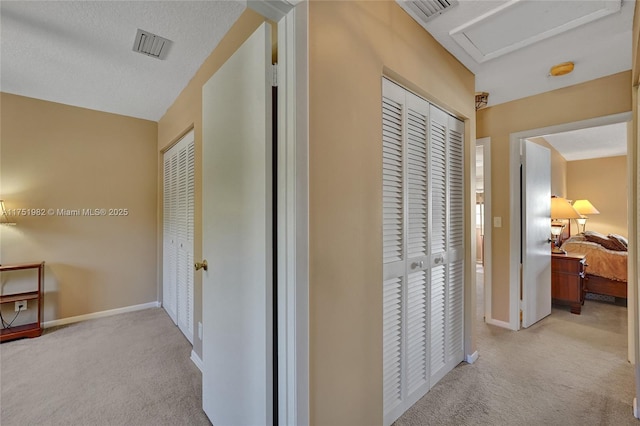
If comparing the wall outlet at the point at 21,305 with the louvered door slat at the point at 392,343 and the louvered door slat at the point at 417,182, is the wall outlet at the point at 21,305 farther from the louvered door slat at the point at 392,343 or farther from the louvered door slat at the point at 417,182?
the louvered door slat at the point at 417,182

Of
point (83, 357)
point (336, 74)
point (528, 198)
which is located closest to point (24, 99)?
point (83, 357)

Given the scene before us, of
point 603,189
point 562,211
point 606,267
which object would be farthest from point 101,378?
point 603,189

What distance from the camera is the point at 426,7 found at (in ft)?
5.05

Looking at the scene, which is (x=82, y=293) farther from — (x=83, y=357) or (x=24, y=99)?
(x=24, y=99)

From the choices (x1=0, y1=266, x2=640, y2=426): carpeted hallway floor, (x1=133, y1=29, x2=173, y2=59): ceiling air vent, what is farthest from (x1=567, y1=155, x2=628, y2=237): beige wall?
(x1=133, y1=29, x2=173, y2=59): ceiling air vent

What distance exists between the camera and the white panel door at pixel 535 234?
293cm

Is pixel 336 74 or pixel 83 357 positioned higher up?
pixel 336 74

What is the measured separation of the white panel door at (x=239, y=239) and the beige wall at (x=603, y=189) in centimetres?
761

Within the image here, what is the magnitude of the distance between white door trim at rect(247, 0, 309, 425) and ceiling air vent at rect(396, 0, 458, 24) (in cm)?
77

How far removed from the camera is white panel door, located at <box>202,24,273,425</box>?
115cm

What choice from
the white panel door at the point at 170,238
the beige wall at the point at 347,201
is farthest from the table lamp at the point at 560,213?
the white panel door at the point at 170,238

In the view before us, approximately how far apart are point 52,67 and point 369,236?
2931 millimetres

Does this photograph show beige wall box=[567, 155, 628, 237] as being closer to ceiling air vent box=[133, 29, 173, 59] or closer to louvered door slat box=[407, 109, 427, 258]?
louvered door slat box=[407, 109, 427, 258]

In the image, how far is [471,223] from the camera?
221 cm
